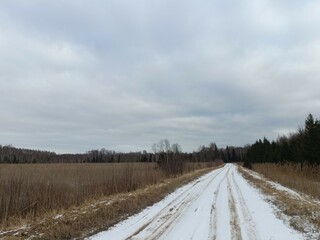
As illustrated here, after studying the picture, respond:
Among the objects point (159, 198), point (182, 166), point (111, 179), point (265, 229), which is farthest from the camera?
point (182, 166)

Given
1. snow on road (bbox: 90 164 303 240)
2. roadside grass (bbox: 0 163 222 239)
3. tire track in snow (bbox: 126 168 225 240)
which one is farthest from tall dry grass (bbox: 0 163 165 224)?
tire track in snow (bbox: 126 168 225 240)

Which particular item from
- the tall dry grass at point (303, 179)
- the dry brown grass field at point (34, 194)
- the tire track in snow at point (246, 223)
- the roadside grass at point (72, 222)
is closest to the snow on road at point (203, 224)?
the tire track in snow at point (246, 223)

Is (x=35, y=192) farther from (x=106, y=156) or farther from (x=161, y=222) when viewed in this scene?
(x=106, y=156)

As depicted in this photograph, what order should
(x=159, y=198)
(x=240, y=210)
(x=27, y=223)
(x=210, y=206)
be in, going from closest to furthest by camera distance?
(x=27, y=223) → (x=240, y=210) → (x=210, y=206) → (x=159, y=198)

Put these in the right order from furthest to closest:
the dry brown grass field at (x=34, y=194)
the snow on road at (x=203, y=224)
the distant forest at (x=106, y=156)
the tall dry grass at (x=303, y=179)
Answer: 1. the distant forest at (x=106, y=156)
2. the tall dry grass at (x=303, y=179)
3. the dry brown grass field at (x=34, y=194)
4. the snow on road at (x=203, y=224)

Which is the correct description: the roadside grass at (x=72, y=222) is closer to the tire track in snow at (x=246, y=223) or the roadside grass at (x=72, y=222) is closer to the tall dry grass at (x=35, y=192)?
the tall dry grass at (x=35, y=192)

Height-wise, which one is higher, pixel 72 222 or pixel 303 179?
pixel 303 179

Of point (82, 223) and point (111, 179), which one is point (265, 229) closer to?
point (82, 223)

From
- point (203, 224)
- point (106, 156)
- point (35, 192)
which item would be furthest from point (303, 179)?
point (106, 156)

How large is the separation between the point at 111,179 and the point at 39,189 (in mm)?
7317

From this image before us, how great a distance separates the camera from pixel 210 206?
50.1 feet

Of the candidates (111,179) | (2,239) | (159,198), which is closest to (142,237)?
(2,239)

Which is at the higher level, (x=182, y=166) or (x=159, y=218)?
(x=182, y=166)

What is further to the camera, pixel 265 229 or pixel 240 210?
pixel 240 210
